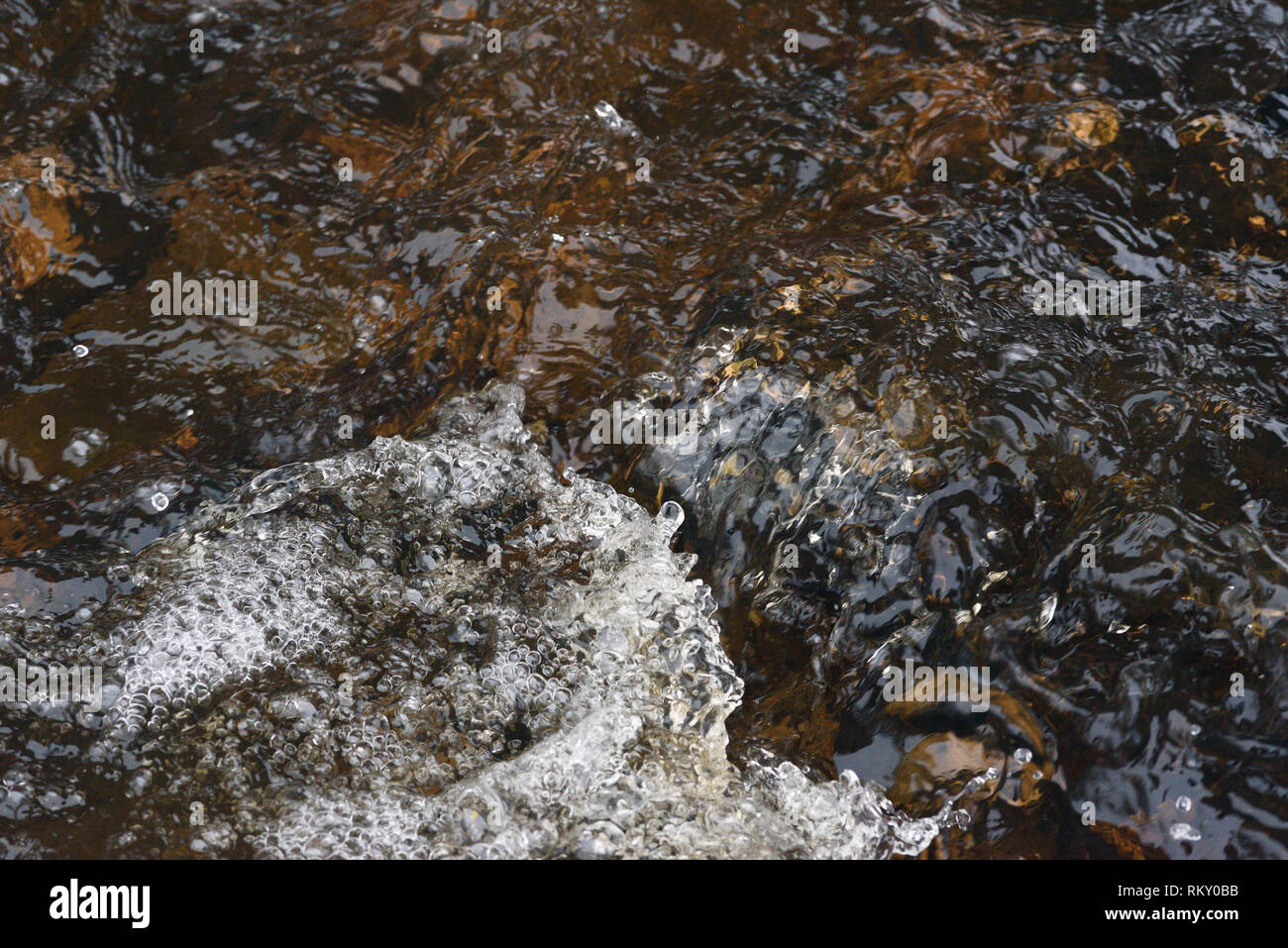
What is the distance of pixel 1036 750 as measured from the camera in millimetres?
2557

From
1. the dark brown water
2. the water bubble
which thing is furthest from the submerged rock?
the dark brown water

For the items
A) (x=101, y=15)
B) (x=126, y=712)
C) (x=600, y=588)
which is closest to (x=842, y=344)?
(x=600, y=588)

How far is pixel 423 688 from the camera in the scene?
2625mm

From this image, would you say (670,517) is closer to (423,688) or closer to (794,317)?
(794,317)

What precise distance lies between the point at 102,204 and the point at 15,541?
1343 millimetres

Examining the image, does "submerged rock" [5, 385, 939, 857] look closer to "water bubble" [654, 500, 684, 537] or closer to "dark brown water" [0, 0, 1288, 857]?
"water bubble" [654, 500, 684, 537]

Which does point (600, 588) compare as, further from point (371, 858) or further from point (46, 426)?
point (46, 426)

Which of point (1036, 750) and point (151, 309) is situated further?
point (151, 309)

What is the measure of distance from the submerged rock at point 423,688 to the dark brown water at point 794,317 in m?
0.13

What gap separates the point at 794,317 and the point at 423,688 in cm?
151

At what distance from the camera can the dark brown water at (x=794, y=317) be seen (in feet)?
8.59

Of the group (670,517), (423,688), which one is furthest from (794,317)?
(423,688)

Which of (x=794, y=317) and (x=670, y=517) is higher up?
(x=794, y=317)
